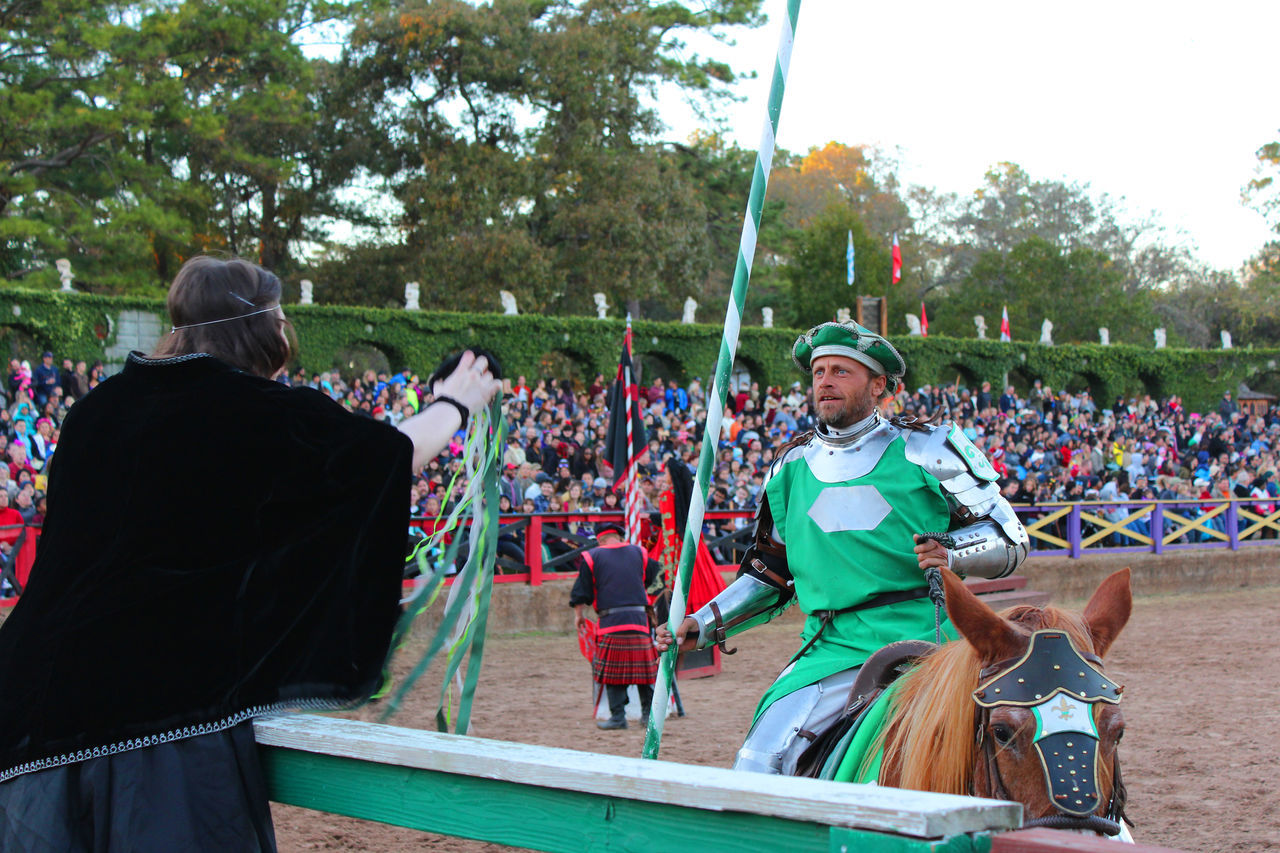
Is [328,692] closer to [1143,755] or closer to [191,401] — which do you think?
[191,401]

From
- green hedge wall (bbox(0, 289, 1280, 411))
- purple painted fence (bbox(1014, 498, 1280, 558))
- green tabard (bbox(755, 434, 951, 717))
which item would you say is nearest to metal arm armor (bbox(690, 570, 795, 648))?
green tabard (bbox(755, 434, 951, 717))

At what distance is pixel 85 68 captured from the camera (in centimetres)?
2439

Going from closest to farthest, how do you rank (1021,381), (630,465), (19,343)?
(630,465), (19,343), (1021,381)

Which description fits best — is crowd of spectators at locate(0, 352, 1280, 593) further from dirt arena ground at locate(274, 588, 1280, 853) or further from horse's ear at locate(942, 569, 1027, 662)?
horse's ear at locate(942, 569, 1027, 662)

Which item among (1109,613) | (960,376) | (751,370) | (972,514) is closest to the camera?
(1109,613)

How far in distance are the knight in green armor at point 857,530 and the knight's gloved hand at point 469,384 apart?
146cm

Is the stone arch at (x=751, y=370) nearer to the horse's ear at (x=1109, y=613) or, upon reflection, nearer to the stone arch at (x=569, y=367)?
the stone arch at (x=569, y=367)

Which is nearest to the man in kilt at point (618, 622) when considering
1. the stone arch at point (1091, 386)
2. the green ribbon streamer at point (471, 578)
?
the green ribbon streamer at point (471, 578)

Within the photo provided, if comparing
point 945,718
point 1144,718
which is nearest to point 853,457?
point 945,718

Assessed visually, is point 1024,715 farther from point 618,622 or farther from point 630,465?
point 630,465

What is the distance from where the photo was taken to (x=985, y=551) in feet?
10.1

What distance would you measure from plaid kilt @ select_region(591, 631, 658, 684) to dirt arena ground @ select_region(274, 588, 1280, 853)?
0.35 metres

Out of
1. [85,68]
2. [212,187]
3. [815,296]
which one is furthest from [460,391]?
[815,296]

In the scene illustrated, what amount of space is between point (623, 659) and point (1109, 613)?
18.8ft
